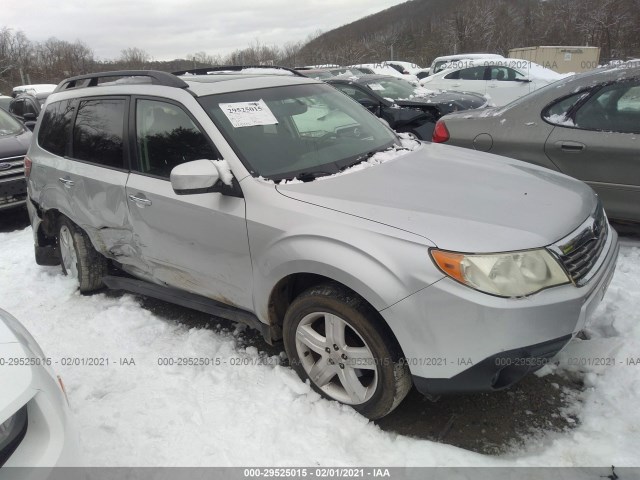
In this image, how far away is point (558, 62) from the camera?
24484 millimetres

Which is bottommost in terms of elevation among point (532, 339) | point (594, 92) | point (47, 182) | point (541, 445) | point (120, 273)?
point (541, 445)

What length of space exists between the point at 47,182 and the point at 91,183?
840 millimetres

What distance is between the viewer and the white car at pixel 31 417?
1645mm

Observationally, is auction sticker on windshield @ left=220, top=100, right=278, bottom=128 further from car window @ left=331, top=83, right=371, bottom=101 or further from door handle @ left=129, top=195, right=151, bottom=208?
car window @ left=331, top=83, right=371, bottom=101

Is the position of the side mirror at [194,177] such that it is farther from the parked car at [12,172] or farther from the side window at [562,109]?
the parked car at [12,172]

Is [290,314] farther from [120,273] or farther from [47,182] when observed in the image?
[47,182]

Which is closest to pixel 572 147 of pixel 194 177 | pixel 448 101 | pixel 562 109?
pixel 562 109

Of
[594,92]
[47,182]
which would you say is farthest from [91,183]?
[594,92]

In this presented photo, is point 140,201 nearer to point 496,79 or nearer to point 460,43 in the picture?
point 496,79

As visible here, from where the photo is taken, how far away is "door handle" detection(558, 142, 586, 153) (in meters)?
3.98

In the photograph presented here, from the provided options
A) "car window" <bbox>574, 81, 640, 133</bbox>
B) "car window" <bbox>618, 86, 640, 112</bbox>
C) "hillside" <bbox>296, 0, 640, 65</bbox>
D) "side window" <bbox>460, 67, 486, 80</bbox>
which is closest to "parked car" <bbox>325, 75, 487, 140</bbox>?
"car window" <bbox>574, 81, 640, 133</bbox>

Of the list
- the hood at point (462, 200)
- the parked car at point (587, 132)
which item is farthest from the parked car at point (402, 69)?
the hood at point (462, 200)

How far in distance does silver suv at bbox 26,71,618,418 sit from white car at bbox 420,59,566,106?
11.2m

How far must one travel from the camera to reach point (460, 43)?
40.7 m
